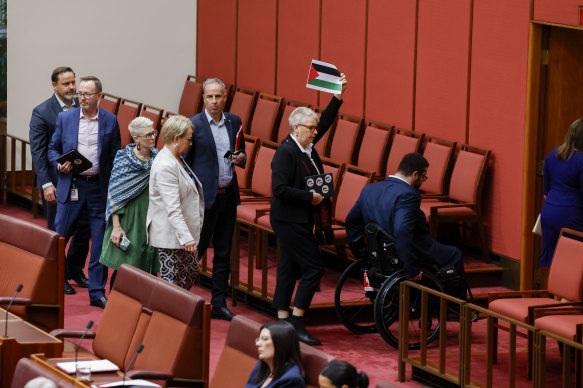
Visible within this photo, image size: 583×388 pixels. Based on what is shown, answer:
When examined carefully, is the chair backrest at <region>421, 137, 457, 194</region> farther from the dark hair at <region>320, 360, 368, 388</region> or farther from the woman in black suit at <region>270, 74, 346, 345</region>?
the dark hair at <region>320, 360, 368, 388</region>

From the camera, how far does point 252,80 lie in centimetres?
1109

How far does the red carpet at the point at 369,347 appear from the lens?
5652 millimetres

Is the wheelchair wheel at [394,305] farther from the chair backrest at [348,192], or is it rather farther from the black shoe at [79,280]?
the black shoe at [79,280]

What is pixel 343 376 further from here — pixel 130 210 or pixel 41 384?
pixel 130 210

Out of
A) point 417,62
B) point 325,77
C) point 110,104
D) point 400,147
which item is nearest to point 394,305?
point 325,77

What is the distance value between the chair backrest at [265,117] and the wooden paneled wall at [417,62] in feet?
0.94

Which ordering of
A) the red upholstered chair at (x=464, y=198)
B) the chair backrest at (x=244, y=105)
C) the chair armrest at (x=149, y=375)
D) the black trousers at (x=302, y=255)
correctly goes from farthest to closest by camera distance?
the chair backrest at (x=244, y=105), the red upholstered chair at (x=464, y=198), the black trousers at (x=302, y=255), the chair armrest at (x=149, y=375)

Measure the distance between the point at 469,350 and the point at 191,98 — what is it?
269 inches

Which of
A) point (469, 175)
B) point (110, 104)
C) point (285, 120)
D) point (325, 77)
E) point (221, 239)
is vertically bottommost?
point (221, 239)

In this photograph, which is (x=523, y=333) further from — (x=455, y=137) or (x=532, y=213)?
(x=455, y=137)

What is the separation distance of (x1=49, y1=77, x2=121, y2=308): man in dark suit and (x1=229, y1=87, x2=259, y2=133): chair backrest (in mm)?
3684

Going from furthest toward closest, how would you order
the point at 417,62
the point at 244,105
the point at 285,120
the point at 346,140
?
the point at 244,105, the point at 285,120, the point at 346,140, the point at 417,62

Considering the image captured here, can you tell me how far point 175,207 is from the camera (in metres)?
5.89

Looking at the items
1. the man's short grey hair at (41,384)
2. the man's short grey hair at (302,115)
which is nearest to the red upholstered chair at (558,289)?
the man's short grey hair at (302,115)
